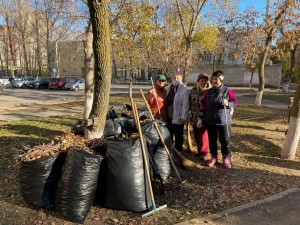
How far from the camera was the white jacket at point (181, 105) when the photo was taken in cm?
491

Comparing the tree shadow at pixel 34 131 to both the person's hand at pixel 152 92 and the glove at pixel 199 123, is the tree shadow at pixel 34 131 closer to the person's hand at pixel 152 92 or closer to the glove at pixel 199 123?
the person's hand at pixel 152 92

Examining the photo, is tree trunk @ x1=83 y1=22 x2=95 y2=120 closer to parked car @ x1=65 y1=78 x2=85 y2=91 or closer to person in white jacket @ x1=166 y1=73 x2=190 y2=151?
person in white jacket @ x1=166 y1=73 x2=190 y2=151

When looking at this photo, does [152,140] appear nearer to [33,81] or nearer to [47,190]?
[47,190]

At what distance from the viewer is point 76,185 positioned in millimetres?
2953

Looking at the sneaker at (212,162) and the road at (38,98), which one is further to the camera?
the road at (38,98)

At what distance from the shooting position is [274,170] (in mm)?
4867

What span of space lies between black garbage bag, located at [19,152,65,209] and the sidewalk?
60.1 inches

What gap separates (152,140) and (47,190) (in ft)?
4.98

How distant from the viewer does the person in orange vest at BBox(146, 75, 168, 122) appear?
5098mm

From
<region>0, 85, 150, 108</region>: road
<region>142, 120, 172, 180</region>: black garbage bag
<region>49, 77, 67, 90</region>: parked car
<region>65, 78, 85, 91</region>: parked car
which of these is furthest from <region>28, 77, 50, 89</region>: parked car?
<region>142, 120, 172, 180</region>: black garbage bag

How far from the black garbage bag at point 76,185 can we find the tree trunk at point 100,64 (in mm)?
765

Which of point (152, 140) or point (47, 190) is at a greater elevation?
point (152, 140)

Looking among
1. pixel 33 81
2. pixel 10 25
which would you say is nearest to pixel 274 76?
pixel 33 81

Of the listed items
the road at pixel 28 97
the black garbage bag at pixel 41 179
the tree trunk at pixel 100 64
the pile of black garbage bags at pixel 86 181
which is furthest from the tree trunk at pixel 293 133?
the road at pixel 28 97
